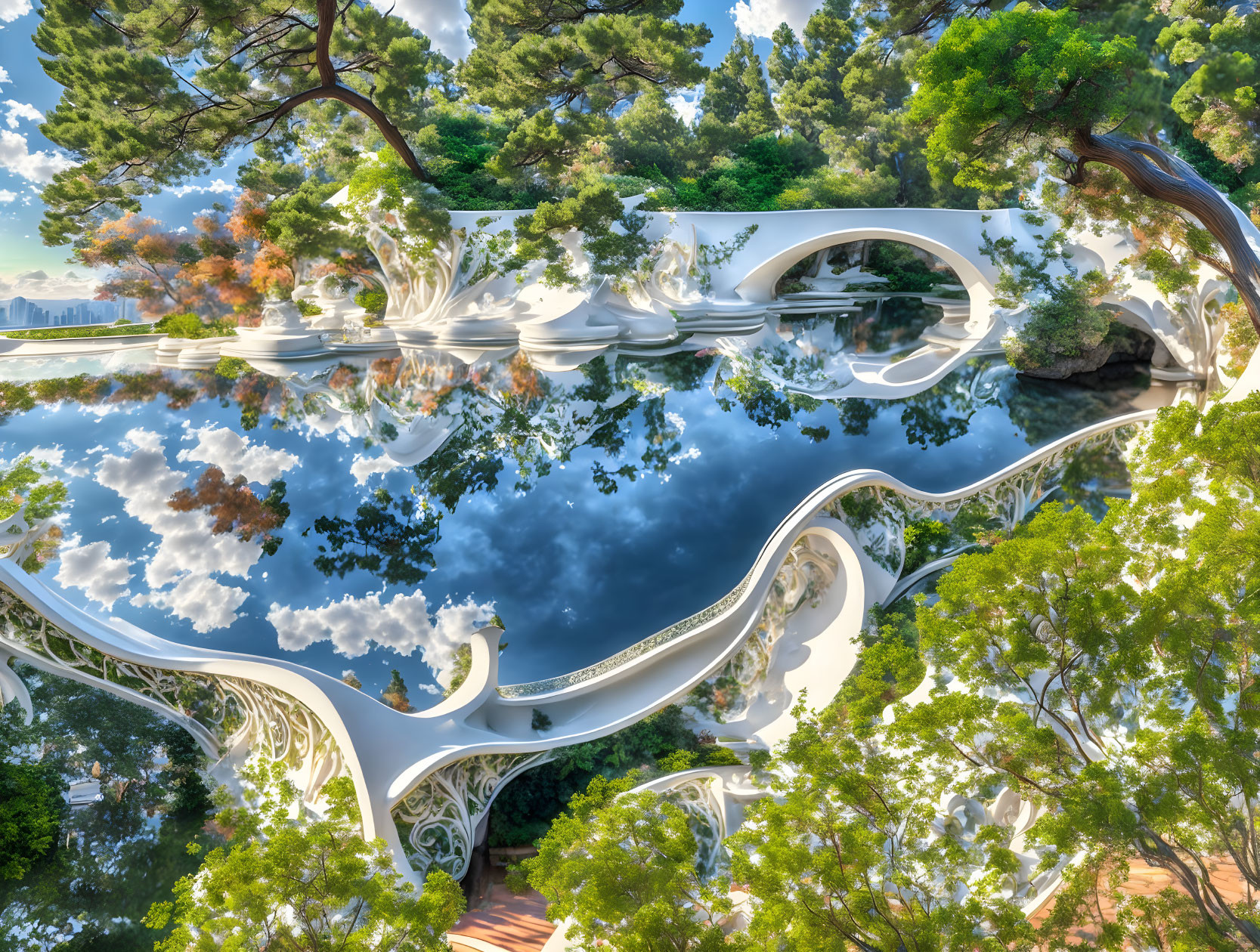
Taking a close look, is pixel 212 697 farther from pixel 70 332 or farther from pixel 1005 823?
pixel 70 332

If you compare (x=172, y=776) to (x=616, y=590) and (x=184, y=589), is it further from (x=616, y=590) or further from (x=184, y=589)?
(x=616, y=590)

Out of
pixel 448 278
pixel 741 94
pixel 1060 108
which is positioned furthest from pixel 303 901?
pixel 741 94

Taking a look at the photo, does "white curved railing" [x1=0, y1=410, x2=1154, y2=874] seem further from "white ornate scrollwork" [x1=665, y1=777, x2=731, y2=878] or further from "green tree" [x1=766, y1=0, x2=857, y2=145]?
"green tree" [x1=766, y1=0, x2=857, y2=145]

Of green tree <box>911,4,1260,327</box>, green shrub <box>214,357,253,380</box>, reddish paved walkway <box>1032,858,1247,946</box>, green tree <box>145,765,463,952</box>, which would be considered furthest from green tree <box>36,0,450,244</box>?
reddish paved walkway <box>1032,858,1247,946</box>

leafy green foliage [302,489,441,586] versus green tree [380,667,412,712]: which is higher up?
leafy green foliage [302,489,441,586]

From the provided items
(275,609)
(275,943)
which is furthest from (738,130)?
(275,943)

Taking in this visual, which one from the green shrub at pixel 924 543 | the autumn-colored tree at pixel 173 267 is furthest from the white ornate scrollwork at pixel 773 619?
the autumn-colored tree at pixel 173 267

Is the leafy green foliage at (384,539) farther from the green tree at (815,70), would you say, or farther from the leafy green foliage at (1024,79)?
the green tree at (815,70)
